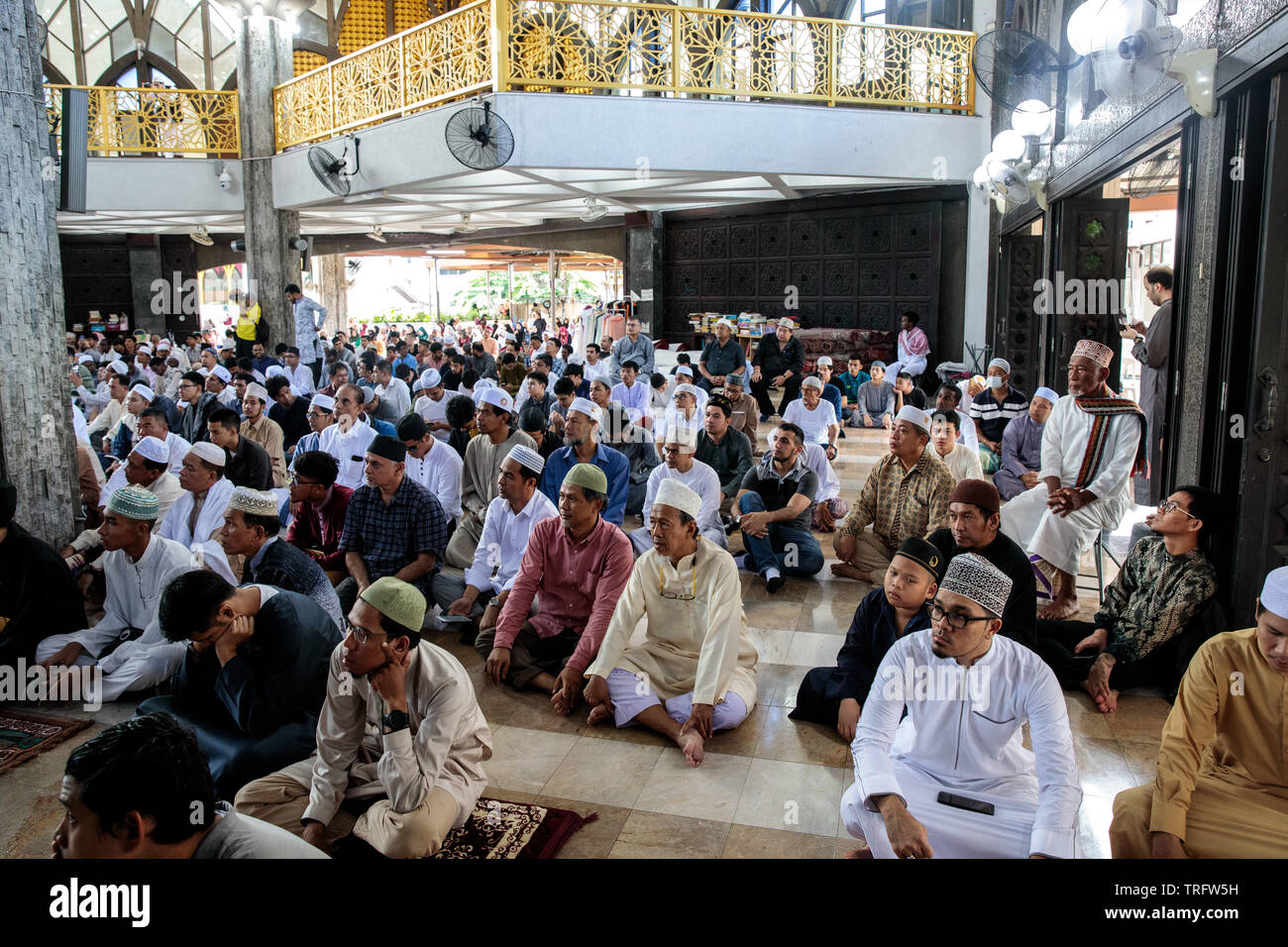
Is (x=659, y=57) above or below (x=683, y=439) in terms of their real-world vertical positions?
above

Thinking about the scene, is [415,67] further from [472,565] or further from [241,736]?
[241,736]

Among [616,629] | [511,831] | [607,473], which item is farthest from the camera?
[607,473]

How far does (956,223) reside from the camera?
1159 centimetres

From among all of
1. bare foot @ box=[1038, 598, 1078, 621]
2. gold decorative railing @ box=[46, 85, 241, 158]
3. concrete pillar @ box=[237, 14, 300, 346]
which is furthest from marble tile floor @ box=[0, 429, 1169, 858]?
gold decorative railing @ box=[46, 85, 241, 158]

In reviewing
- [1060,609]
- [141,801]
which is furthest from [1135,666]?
[141,801]

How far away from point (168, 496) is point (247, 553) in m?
1.91

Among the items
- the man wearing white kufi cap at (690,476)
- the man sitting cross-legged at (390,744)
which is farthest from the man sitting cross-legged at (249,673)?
the man wearing white kufi cap at (690,476)

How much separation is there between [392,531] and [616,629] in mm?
1451

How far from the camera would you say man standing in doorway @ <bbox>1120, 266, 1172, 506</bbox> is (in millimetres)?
5727

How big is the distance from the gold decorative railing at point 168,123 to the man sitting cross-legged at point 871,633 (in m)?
12.5

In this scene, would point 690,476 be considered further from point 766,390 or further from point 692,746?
point 766,390

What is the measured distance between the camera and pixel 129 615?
3.83 meters

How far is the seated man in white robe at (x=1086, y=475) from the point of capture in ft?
15.4

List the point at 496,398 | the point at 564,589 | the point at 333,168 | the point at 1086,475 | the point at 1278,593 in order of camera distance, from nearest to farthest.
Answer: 1. the point at 1278,593
2. the point at 564,589
3. the point at 1086,475
4. the point at 496,398
5. the point at 333,168
